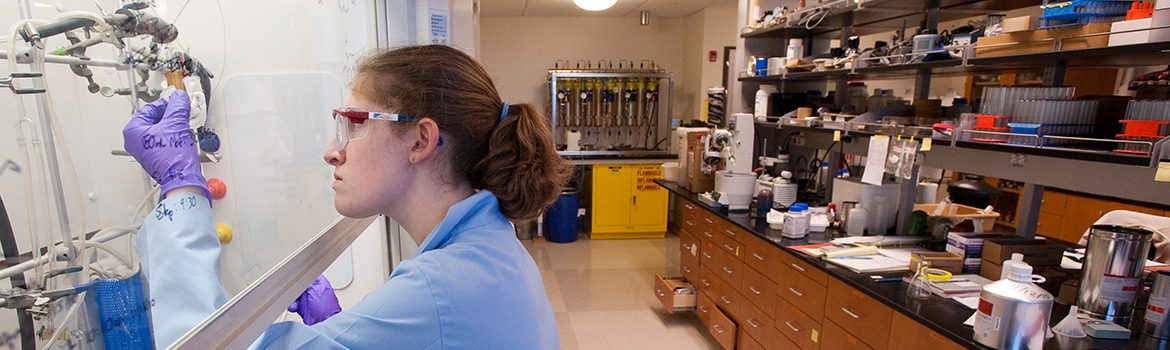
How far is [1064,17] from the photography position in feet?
5.11

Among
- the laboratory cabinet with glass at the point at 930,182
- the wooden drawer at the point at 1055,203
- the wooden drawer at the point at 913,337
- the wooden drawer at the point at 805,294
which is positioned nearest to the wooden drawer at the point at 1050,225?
the wooden drawer at the point at 1055,203

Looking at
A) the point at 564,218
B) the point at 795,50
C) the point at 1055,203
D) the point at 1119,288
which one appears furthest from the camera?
the point at 564,218

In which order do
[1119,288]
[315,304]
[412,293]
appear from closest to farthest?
[412,293]
[315,304]
[1119,288]

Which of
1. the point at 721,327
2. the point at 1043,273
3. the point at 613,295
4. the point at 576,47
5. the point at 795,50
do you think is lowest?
the point at 613,295

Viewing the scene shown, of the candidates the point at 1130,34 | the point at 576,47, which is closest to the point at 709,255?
the point at 1130,34

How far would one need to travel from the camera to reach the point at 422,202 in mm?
945

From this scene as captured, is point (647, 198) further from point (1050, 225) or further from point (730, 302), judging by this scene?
point (1050, 225)

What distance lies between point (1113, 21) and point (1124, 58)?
179mm

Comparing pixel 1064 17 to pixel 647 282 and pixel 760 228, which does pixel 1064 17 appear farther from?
pixel 647 282

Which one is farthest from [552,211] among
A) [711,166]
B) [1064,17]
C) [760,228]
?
[1064,17]

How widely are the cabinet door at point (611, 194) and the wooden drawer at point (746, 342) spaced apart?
268cm

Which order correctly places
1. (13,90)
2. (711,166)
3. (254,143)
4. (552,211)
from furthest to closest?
(552,211), (711,166), (254,143), (13,90)

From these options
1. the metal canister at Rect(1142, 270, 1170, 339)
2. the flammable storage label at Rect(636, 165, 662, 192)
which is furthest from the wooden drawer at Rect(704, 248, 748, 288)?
the flammable storage label at Rect(636, 165, 662, 192)

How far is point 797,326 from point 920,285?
60cm
